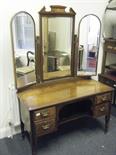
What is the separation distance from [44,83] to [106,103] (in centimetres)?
76

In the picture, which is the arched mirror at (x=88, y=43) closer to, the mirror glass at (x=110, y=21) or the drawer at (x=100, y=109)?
the mirror glass at (x=110, y=21)

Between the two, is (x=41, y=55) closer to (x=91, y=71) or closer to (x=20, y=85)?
(x=20, y=85)

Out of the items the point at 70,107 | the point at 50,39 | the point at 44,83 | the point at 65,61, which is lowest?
the point at 70,107

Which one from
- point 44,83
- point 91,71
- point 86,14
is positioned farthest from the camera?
point 91,71

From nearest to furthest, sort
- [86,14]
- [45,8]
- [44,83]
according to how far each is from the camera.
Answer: [45,8] → [44,83] → [86,14]

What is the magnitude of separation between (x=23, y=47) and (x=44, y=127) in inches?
33.3

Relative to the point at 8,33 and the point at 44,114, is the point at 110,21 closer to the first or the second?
the point at 8,33

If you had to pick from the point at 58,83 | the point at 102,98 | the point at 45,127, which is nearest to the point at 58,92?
the point at 58,83

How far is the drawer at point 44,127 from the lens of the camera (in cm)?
184

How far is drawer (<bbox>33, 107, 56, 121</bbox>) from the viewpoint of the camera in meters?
1.79

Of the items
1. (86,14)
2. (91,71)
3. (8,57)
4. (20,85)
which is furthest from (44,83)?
(86,14)

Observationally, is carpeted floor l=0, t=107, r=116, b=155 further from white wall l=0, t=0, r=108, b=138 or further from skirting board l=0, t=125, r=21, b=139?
white wall l=0, t=0, r=108, b=138

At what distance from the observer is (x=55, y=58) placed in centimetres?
225

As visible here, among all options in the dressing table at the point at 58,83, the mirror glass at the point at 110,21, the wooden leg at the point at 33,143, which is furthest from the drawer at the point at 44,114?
the mirror glass at the point at 110,21
